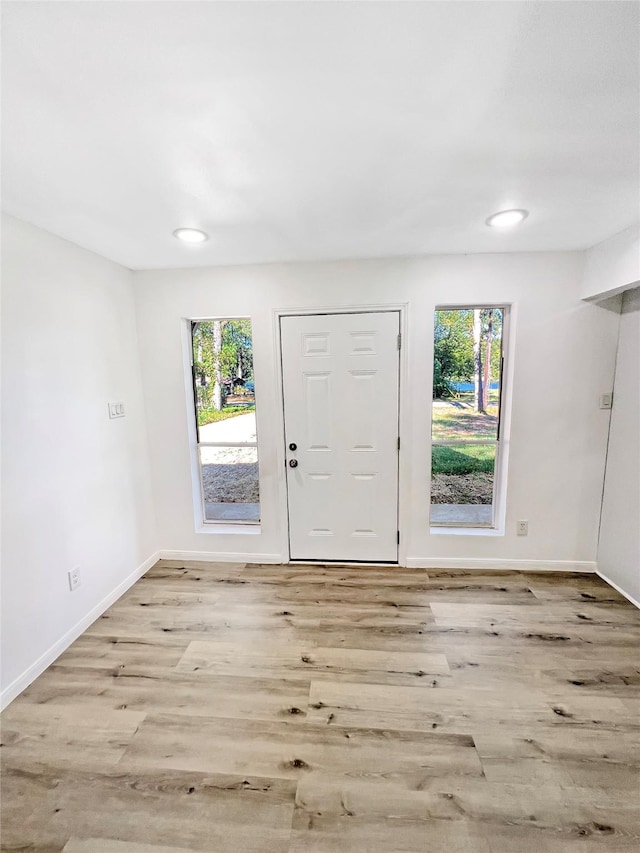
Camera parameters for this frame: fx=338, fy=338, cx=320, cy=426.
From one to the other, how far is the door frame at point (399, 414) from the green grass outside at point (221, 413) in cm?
34

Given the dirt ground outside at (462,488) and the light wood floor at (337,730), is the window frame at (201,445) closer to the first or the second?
the light wood floor at (337,730)

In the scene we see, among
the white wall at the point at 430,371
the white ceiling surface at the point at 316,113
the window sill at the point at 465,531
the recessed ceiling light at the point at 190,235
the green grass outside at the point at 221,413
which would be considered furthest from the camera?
the green grass outside at the point at 221,413

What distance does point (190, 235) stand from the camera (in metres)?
1.98

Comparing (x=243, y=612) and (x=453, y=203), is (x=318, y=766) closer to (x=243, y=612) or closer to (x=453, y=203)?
(x=243, y=612)

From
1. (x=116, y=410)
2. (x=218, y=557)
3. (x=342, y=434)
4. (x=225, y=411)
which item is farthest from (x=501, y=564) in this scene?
(x=116, y=410)

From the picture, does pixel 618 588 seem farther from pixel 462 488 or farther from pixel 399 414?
pixel 399 414

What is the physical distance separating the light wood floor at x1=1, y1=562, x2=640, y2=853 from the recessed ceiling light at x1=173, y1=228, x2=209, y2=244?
2.38 metres

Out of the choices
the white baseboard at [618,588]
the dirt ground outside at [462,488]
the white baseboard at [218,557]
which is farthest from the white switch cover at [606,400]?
the white baseboard at [218,557]

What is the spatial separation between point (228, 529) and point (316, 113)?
2763 mm

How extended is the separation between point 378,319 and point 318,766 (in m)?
2.49

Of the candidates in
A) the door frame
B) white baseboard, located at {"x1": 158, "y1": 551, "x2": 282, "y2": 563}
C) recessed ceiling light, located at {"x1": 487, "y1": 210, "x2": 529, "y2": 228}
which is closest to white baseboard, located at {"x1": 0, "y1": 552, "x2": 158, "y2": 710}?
white baseboard, located at {"x1": 158, "y1": 551, "x2": 282, "y2": 563}

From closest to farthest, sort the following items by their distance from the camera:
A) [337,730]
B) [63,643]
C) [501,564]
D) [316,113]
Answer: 1. [316,113]
2. [337,730]
3. [63,643]
4. [501,564]

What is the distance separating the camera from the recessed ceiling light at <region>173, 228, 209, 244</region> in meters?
1.92

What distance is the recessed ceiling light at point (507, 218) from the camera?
5.80 feet
